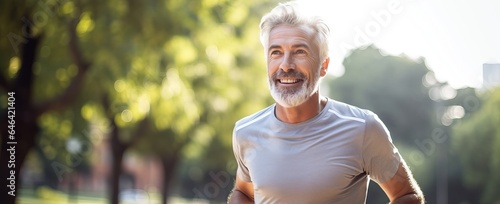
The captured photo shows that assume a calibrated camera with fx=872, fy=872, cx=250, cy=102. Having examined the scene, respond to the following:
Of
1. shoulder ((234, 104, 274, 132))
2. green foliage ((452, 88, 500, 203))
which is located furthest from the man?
green foliage ((452, 88, 500, 203))

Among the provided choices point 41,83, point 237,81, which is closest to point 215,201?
point 237,81

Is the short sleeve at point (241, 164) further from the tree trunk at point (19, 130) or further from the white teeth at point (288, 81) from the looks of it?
the tree trunk at point (19, 130)

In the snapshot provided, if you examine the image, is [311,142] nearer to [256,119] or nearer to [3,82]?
[256,119]

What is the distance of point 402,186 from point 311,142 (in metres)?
0.35

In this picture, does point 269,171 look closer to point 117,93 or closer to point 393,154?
point 393,154

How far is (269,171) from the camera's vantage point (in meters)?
3.03

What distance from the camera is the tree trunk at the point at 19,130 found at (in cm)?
1250

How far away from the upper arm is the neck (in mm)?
352

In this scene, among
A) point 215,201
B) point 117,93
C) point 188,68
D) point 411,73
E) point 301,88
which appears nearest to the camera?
point 301,88

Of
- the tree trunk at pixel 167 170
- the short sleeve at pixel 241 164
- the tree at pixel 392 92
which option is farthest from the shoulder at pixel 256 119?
the tree at pixel 392 92

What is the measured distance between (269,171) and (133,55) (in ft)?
27.8

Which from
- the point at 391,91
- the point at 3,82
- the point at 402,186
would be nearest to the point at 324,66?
the point at 402,186

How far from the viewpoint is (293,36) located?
300 centimetres

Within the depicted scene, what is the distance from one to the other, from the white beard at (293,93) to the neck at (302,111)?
53 mm
